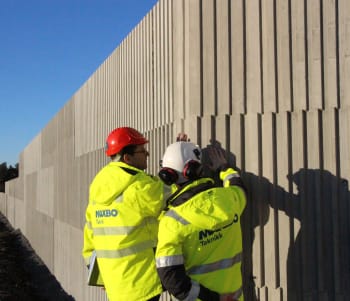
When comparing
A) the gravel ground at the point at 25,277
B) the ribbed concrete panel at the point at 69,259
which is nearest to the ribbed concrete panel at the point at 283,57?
the ribbed concrete panel at the point at 69,259

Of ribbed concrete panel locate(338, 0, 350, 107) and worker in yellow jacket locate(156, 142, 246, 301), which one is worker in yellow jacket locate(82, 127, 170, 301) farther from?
ribbed concrete panel locate(338, 0, 350, 107)

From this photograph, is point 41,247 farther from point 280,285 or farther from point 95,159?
point 280,285

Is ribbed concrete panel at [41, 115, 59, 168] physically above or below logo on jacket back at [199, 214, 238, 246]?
above

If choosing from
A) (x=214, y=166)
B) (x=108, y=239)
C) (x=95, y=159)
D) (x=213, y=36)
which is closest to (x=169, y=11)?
(x=213, y=36)

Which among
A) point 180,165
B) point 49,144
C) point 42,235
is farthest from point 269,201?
Answer: point 42,235

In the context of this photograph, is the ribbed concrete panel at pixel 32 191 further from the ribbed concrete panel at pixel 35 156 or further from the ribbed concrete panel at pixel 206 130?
the ribbed concrete panel at pixel 206 130

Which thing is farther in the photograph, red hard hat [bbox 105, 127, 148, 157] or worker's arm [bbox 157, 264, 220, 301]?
red hard hat [bbox 105, 127, 148, 157]

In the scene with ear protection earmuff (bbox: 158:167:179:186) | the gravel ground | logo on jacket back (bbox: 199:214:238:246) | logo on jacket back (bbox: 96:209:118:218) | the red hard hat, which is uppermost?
the red hard hat

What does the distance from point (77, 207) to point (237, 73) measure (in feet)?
20.9

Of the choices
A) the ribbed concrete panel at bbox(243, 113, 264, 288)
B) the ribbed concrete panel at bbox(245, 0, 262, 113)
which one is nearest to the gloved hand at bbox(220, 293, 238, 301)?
the ribbed concrete panel at bbox(243, 113, 264, 288)

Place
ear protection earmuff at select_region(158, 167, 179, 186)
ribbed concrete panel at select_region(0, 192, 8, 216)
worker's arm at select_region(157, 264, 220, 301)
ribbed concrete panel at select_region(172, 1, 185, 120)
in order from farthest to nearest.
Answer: ribbed concrete panel at select_region(0, 192, 8, 216)
ribbed concrete panel at select_region(172, 1, 185, 120)
ear protection earmuff at select_region(158, 167, 179, 186)
worker's arm at select_region(157, 264, 220, 301)

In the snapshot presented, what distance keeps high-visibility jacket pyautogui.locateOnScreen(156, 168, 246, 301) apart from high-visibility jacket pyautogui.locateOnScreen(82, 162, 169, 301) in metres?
0.41

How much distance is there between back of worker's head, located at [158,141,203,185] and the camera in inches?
132

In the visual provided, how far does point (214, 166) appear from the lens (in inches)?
163
